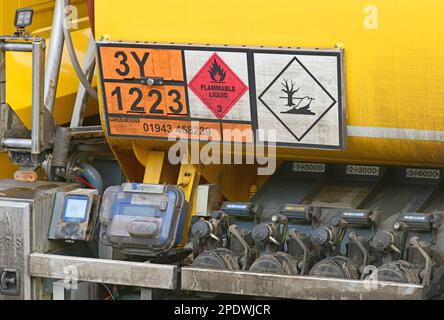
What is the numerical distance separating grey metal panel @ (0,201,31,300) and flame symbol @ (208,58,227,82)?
1086 mm

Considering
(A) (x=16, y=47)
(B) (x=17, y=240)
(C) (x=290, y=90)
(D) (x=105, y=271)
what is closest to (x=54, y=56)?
(A) (x=16, y=47)

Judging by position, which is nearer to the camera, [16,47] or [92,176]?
[16,47]

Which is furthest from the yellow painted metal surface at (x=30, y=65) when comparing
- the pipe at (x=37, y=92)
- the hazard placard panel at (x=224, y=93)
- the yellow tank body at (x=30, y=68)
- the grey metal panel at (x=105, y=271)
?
the grey metal panel at (x=105, y=271)

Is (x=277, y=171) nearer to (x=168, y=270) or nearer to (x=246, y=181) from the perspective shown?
(x=246, y=181)

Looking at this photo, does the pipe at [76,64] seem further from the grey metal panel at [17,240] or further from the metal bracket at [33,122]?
the grey metal panel at [17,240]

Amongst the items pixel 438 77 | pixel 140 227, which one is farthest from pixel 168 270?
pixel 438 77

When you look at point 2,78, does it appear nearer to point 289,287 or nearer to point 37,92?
point 37,92

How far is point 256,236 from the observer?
5105 millimetres

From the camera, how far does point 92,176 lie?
233 inches

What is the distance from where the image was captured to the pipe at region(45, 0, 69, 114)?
5.72 meters

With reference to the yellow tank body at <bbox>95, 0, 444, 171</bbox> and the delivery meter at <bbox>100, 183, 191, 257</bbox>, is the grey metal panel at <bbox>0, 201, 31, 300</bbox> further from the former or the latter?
the yellow tank body at <bbox>95, 0, 444, 171</bbox>

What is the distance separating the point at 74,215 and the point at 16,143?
0.51m

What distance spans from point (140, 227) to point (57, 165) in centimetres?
84

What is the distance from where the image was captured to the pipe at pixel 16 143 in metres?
5.66
